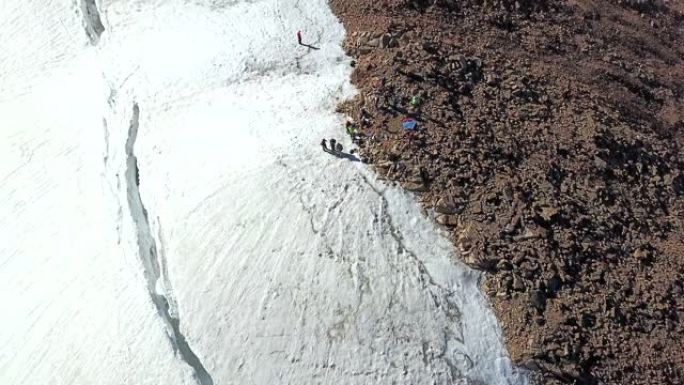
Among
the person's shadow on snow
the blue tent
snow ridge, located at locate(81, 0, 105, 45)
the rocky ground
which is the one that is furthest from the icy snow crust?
the blue tent

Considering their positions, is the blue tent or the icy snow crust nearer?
the icy snow crust

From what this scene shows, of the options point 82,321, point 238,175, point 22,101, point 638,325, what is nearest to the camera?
point 638,325

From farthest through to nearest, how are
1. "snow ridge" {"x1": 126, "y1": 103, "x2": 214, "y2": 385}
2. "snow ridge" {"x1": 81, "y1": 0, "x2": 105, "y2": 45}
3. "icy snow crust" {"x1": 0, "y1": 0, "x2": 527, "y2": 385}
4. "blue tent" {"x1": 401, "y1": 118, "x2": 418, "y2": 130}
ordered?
1. "snow ridge" {"x1": 81, "y1": 0, "x2": 105, "y2": 45}
2. "blue tent" {"x1": 401, "y1": 118, "x2": 418, "y2": 130}
3. "snow ridge" {"x1": 126, "y1": 103, "x2": 214, "y2": 385}
4. "icy snow crust" {"x1": 0, "y1": 0, "x2": 527, "y2": 385}

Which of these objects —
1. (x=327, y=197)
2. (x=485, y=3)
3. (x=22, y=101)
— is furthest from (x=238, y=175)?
(x=485, y=3)

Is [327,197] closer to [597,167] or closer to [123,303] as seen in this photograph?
[123,303]

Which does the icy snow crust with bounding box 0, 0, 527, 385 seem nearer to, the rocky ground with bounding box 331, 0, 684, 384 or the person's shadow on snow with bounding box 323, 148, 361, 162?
the person's shadow on snow with bounding box 323, 148, 361, 162

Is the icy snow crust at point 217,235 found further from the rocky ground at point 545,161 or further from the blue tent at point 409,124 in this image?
the blue tent at point 409,124
